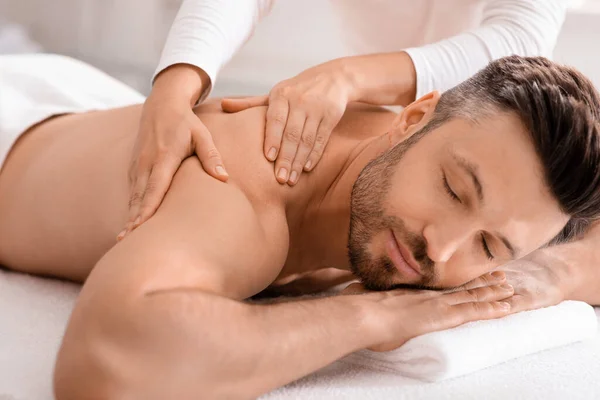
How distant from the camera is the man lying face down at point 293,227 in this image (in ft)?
3.12

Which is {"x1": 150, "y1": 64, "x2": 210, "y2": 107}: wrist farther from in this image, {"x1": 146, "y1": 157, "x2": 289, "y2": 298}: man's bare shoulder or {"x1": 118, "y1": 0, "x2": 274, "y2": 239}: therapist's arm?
{"x1": 146, "y1": 157, "x2": 289, "y2": 298}: man's bare shoulder

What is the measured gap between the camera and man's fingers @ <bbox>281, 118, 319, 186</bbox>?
1.32 metres

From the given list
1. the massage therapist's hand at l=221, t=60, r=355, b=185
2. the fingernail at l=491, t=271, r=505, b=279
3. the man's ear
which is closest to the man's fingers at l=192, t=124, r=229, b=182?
the massage therapist's hand at l=221, t=60, r=355, b=185

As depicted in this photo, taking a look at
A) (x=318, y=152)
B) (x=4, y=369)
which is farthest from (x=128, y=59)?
(x=4, y=369)

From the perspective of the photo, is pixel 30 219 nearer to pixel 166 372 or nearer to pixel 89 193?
pixel 89 193

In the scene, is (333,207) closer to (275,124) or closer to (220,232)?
(275,124)

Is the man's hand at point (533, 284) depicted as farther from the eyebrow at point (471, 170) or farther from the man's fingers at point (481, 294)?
the eyebrow at point (471, 170)

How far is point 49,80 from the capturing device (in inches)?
68.5

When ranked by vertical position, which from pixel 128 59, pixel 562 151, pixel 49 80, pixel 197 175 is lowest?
pixel 128 59

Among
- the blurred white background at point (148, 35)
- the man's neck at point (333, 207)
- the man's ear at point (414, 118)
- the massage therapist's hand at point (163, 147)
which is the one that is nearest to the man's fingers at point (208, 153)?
the massage therapist's hand at point (163, 147)

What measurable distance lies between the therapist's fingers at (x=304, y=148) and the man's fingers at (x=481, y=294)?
0.32 meters

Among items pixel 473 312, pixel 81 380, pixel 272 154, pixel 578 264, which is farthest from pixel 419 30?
pixel 81 380

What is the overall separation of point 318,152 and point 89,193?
0.41m

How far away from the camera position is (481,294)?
1.30m
